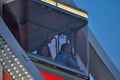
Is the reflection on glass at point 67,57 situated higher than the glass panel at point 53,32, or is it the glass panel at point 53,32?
the glass panel at point 53,32

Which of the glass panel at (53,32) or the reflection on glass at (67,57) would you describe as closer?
the glass panel at (53,32)

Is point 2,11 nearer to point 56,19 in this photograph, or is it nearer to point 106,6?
point 56,19

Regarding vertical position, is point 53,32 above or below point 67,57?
above

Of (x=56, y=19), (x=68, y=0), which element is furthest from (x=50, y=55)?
(x=68, y=0)

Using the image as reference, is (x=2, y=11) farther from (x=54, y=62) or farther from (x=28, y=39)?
(x=54, y=62)

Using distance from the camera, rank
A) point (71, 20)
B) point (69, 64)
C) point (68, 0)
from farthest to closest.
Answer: point (68, 0), point (71, 20), point (69, 64)

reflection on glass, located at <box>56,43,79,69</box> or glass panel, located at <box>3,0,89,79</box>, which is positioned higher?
glass panel, located at <box>3,0,89,79</box>

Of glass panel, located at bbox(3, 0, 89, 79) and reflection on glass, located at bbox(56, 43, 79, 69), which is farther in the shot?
reflection on glass, located at bbox(56, 43, 79, 69)

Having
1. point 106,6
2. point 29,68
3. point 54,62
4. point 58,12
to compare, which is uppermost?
point 29,68

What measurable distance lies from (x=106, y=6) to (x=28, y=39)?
1.55 metres

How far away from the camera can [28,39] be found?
1.97 m

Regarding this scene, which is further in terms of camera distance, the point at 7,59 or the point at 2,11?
the point at 2,11

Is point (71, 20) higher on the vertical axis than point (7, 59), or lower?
lower

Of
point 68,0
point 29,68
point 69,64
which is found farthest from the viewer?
point 68,0
